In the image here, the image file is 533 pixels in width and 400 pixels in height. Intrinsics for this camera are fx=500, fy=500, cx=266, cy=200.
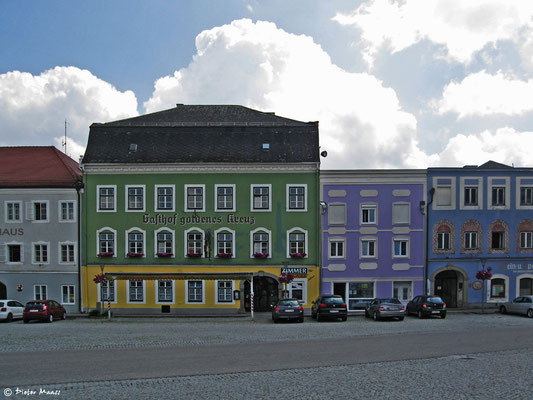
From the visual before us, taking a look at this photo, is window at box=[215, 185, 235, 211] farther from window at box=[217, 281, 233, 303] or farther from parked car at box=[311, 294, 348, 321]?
parked car at box=[311, 294, 348, 321]

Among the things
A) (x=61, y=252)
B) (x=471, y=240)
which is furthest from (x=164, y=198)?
(x=471, y=240)

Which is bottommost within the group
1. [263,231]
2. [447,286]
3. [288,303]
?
[447,286]

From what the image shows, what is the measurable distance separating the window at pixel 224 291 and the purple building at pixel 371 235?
681 cm

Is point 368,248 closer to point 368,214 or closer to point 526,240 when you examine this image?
point 368,214

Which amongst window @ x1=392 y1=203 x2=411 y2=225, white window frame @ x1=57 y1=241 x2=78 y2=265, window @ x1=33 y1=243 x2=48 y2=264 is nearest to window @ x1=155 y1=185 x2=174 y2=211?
white window frame @ x1=57 y1=241 x2=78 y2=265

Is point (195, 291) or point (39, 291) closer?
point (195, 291)

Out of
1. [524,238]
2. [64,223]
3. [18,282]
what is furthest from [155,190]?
[524,238]

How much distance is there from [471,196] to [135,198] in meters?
24.2

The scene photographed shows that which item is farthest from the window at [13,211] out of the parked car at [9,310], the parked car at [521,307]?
the parked car at [521,307]

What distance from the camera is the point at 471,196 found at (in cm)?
3644

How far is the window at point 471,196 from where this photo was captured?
3634cm

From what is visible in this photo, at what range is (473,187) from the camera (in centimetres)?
3641

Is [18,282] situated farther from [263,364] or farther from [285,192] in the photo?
[263,364]

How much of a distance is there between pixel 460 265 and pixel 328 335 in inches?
741
